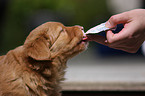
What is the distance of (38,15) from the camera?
1819 cm

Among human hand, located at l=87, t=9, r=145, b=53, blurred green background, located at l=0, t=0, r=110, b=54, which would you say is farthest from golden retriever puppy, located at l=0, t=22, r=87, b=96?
blurred green background, located at l=0, t=0, r=110, b=54

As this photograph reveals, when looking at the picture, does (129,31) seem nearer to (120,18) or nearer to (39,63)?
(120,18)

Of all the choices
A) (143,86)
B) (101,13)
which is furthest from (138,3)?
(143,86)

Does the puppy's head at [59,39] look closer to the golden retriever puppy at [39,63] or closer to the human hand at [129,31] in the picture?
the golden retriever puppy at [39,63]

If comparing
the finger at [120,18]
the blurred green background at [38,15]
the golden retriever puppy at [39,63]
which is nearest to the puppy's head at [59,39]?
the golden retriever puppy at [39,63]

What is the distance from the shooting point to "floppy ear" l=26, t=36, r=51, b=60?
3215 mm

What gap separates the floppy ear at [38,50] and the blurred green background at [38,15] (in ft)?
47.2

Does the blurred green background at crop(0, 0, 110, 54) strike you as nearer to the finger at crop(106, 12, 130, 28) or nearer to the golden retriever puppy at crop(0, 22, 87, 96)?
the golden retriever puppy at crop(0, 22, 87, 96)

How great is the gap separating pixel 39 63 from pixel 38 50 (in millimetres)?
217

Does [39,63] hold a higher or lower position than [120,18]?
lower

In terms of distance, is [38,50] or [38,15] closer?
[38,50]

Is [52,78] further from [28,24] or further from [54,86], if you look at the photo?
[28,24]

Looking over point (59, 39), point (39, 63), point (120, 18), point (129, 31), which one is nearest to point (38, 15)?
point (59, 39)

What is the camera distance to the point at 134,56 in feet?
49.0
